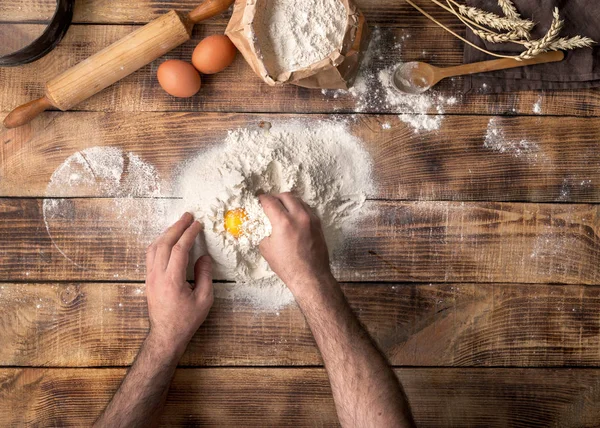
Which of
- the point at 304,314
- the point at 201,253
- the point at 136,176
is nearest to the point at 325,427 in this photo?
the point at 304,314

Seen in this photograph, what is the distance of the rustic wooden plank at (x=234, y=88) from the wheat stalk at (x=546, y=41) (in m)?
0.14

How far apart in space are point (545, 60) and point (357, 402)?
3.13 feet

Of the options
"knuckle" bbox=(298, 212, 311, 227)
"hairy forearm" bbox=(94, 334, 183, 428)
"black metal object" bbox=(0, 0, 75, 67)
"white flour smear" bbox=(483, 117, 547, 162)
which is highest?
"black metal object" bbox=(0, 0, 75, 67)

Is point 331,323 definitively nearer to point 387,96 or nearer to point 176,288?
point 176,288

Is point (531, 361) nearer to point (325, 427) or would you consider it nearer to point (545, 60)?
point (325, 427)

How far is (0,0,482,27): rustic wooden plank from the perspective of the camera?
3.77 feet

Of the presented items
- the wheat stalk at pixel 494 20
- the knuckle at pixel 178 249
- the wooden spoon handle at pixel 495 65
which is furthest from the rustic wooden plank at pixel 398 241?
the wheat stalk at pixel 494 20

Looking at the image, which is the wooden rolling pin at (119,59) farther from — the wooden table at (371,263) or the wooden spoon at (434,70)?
the wooden spoon at (434,70)

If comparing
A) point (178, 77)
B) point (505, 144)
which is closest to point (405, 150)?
point (505, 144)

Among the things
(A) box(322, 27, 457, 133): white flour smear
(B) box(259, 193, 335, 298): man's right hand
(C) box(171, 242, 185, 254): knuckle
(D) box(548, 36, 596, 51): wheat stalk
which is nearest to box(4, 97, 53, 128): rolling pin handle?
(C) box(171, 242, 185, 254): knuckle

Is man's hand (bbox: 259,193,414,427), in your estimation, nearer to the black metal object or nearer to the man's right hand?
the man's right hand

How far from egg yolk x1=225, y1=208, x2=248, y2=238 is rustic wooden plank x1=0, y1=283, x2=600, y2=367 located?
0.57ft

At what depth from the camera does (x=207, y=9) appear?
112 centimetres

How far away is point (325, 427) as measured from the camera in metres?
1.23
